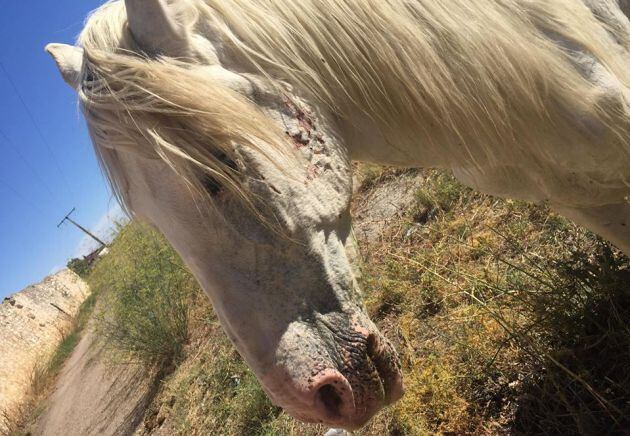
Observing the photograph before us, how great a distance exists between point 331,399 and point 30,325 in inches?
621

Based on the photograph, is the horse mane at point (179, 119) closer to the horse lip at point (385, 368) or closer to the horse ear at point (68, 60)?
the horse ear at point (68, 60)

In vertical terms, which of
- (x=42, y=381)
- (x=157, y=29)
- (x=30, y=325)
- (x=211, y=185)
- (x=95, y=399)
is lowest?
(x=42, y=381)

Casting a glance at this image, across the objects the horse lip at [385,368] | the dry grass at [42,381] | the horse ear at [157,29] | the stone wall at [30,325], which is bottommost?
the dry grass at [42,381]

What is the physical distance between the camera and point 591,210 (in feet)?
5.57

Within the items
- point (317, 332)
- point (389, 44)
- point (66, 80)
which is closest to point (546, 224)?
point (389, 44)

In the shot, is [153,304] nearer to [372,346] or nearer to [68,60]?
[68,60]

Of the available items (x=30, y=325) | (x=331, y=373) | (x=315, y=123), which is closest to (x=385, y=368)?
(x=331, y=373)

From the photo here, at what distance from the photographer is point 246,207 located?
1097 mm

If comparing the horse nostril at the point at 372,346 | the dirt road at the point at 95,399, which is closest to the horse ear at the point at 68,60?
the horse nostril at the point at 372,346

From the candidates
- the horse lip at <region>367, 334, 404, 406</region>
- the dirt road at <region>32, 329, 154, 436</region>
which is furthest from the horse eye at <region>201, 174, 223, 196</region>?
the dirt road at <region>32, 329, 154, 436</region>

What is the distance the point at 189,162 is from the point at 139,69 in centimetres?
25

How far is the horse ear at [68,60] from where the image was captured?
1361mm

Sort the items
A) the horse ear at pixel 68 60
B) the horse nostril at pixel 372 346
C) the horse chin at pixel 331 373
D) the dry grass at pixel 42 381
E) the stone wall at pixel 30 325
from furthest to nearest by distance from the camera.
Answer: the stone wall at pixel 30 325, the dry grass at pixel 42 381, the horse ear at pixel 68 60, the horse nostril at pixel 372 346, the horse chin at pixel 331 373

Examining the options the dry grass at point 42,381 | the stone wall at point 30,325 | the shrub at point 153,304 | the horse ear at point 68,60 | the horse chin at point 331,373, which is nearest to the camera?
the horse chin at point 331,373
